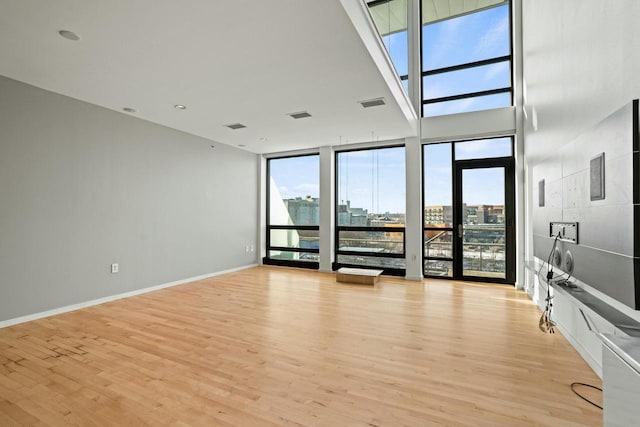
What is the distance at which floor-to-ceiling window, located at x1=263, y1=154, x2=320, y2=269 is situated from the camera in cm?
728

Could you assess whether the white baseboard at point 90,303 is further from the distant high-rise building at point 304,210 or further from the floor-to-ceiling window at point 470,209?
the floor-to-ceiling window at point 470,209

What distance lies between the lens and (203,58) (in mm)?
3088

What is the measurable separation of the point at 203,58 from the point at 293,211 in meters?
4.74

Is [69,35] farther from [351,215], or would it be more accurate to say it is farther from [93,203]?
[351,215]

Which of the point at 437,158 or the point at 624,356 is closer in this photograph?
the point at 624,356

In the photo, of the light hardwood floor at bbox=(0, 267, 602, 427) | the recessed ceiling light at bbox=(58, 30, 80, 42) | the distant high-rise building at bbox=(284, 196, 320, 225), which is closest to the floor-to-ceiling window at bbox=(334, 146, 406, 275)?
the distant high-rise building at bbox=(284, 196, 320, 225)

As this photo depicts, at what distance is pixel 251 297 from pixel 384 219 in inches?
125

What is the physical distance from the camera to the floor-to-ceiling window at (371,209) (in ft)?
21.1

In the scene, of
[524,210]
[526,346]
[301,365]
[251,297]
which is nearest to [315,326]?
[301,365]

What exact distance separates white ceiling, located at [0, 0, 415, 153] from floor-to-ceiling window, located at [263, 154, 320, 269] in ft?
8.02

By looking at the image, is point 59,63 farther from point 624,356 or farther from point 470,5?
point 470,5

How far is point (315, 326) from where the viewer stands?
349 cm

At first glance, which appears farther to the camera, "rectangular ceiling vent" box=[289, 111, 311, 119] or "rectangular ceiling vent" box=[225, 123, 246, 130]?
"rectangular ceiling vent" box=[225, 123, 246, 130]

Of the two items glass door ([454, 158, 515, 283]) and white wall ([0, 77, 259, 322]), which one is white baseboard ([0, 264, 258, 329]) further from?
Result: glass door ([454, 158, 515, 283])
